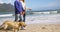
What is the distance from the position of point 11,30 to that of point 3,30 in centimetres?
37

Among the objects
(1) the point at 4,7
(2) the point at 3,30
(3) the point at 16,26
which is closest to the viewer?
(3) the point at 16,26

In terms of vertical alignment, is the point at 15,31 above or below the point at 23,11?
below

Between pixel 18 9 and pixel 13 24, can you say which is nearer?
pixel 13 24

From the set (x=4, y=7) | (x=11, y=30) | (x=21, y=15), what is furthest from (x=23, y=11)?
(x=4, y=7)

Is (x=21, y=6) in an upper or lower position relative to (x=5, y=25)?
upper

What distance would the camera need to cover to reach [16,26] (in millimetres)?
7508

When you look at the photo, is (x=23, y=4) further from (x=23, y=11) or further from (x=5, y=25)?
(x=5, y=25)

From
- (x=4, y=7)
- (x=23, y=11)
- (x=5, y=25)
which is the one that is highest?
(x=23, y=11)

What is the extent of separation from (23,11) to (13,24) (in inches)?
43.4

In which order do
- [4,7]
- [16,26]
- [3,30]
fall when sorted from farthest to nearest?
[4,7] → [3,30] → [16,26]

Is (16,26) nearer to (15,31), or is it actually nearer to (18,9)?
(15,31)

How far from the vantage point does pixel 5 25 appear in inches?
310

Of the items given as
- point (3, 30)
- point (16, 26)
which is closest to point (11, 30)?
point (3, 30)

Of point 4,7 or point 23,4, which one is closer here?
point 23,4
